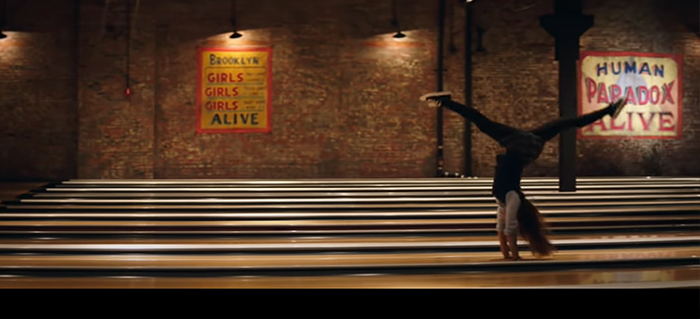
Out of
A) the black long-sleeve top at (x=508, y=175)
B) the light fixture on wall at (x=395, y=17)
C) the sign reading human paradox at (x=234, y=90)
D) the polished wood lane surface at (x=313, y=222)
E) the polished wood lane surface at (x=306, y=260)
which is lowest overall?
the polished wood lane surface at (x=306, y=260)

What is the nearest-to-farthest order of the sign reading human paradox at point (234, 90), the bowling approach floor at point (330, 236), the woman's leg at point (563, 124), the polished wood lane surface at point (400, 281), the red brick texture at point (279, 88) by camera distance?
the polished wood lane surface at point (400, 281), the bowling approach floor at point (330, 236), the woman's leg at point (563, 124), the red brick texture at point (279, 88), the sign reading human paradox at point (234, 90)

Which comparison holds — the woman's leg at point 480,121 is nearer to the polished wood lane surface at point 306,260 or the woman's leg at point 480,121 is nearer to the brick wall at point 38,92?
the polished wood lane surface at point 306,260

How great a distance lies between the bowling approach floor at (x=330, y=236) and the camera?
20.9ft

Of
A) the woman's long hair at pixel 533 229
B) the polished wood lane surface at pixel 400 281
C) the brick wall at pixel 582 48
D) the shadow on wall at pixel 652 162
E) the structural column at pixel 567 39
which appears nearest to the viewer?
the polished wood lane surface at pixel 400 281

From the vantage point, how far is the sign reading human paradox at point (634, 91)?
16.8 m

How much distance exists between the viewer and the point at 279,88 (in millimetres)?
15938

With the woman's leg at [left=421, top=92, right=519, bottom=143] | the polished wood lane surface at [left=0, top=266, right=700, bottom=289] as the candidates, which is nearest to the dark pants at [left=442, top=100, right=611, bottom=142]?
the woman's leg at [left=421, top=92, right=519, bottom=143]

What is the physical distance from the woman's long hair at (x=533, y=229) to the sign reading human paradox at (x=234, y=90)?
9.76 meters

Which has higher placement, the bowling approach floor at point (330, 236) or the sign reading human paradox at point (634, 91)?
the sign reading human paradox at point (634, 91)

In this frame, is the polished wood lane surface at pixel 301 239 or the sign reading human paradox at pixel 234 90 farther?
the sign reading human paradox at pixel 234 90

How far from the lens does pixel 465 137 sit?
16438 mm

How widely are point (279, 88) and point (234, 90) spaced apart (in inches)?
37.2

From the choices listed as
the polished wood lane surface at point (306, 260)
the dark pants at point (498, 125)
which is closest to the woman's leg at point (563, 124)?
the dark pants at point (498, 125)

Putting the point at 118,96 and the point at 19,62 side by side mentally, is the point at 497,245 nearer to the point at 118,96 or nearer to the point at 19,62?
the point at 118,96
